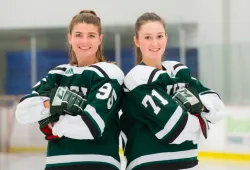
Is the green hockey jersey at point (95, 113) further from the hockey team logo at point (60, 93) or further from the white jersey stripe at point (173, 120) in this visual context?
the white jersey stripe at point (173, 120)

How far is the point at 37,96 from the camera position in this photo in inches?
75.4

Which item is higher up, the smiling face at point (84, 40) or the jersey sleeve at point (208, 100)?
the smiling face at point (84, 40)

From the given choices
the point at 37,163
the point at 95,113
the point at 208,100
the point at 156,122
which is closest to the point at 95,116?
the point at 95,113

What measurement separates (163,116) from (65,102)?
0.39 metres

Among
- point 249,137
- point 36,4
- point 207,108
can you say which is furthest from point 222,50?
point 207,108

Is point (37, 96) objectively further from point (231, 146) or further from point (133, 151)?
point (231, 146)

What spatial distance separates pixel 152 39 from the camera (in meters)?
1.99

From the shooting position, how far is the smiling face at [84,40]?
1.97m

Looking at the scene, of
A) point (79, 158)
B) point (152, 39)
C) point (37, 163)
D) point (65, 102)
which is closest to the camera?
point (65, 102)

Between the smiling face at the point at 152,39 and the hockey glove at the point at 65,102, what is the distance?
0.39 meters

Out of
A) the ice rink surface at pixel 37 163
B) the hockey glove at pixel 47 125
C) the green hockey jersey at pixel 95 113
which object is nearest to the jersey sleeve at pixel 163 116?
the green hockey jersey at pixel 95 113

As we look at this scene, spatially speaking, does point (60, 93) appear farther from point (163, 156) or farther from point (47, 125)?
point (163, 156)

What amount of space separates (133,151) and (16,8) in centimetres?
716

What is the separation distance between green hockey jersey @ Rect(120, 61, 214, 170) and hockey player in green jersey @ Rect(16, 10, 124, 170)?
0.20 ft
